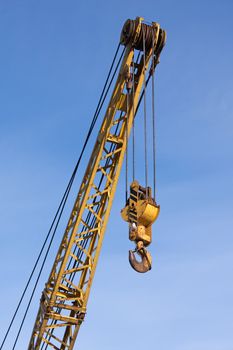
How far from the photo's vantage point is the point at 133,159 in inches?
595

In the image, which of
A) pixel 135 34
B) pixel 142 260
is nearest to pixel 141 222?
pixel 142 260

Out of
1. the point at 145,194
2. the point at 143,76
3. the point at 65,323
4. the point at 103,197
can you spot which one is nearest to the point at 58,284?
the point at 65,323

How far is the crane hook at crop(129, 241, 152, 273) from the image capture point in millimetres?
12883

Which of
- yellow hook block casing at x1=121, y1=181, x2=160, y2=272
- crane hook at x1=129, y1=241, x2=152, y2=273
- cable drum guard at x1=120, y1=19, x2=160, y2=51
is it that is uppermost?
cable drum guard at x1=120, y1=19, x2=160, y2=51

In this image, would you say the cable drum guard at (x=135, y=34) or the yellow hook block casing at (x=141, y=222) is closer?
the yellow hook block casing at (x=141, y=222)

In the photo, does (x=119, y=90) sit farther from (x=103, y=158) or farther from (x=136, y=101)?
(x=103, y=158)

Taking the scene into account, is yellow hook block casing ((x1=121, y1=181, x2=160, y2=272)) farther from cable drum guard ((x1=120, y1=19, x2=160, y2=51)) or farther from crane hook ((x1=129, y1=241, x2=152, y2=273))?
cable drum guard ((x1=120, y1=19, x2=160, y2=51))

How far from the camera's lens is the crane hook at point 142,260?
12883 mm

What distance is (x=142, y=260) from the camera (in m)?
13.1

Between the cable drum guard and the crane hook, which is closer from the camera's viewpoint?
the crane hook

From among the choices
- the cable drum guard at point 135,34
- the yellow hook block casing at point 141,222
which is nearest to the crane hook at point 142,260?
the yellow hook block casing at point 141,222

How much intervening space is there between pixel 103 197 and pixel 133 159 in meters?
1.92

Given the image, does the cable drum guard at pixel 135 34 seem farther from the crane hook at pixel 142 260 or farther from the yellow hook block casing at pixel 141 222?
the crane hook at pixel 142 260

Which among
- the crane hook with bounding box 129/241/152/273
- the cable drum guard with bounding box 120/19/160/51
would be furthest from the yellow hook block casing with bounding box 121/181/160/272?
the cable drum guard with bounding box 120/19/160/51
